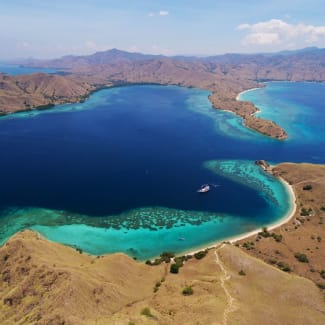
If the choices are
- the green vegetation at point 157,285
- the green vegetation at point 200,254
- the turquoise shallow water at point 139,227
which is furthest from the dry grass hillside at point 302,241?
the green vegetation at point 157,285

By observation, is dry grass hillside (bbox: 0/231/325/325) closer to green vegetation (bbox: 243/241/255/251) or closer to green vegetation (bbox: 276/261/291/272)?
green vegetation (bbox: 276/261/291/272)

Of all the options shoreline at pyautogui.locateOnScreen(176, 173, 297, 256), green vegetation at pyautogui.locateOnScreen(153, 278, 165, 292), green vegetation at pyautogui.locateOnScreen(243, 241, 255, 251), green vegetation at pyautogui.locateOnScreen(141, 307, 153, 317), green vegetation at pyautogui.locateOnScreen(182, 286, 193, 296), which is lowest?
A: shoreline at pyautogui.locateOnScreen(176, 173, 297, 256)

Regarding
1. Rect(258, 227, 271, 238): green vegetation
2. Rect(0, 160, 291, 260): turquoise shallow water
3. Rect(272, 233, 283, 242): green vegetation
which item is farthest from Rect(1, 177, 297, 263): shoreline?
Rect(272, 233, 283, 242): green vegetation

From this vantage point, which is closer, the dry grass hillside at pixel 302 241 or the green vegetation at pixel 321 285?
the green vegetation at pixel 321 285

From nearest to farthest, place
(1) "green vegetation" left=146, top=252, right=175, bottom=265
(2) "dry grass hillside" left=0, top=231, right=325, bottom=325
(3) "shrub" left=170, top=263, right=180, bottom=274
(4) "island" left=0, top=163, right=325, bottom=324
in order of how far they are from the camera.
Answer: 1. (2) "dry grass hillside" left=0, top=231, right=325, bottom=325
2. (4) "island" left=0, top=163, right=325, bottom=324
3. (3) "shrub" left=170, top=263, right=180, bottom=274
4. (1) "green vegetation" left=146, top=252, right=175, bottom=265

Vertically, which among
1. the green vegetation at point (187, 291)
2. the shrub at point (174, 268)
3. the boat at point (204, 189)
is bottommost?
the boat at point (204, 189)

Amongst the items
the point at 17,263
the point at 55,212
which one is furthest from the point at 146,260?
the point at 55,212

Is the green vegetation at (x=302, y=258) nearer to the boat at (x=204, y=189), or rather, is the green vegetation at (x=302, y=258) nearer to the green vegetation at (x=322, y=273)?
the green vegetation at (x=322, y=273)

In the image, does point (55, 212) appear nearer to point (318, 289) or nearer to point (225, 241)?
point (225, 241)
